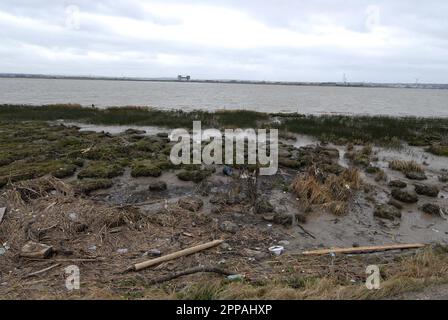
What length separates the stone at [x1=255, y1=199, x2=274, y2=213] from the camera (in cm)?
859

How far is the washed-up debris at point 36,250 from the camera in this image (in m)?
5.94

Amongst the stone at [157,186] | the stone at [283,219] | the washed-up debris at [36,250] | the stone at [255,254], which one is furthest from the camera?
the stone at [157,186]

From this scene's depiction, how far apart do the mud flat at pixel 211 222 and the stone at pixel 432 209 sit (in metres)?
0.02

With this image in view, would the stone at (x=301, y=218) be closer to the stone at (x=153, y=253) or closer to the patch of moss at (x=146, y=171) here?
the stone at (x=153, y=253)

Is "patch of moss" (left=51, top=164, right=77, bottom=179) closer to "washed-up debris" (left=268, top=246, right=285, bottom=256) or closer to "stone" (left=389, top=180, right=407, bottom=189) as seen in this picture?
"washed-up debris" (left=268, top=246, right=285, bottom=256)

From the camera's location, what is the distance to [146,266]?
18.8 feet

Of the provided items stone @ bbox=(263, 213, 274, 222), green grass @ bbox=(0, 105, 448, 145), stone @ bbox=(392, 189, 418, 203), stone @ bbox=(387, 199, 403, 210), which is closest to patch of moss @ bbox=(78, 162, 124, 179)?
green grass @ bbox=(0, 105, 448, 145)

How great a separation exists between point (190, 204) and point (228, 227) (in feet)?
5.13

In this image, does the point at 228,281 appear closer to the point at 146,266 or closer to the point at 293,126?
the point at 146,266

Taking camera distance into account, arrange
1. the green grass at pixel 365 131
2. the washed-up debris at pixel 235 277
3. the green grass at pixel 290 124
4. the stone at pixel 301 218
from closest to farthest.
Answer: the washed-up debris at pixel 235 277 → the stone at pixel 301 218 → the green grass at pixel 365 131 → the green grass at pixel 290 124

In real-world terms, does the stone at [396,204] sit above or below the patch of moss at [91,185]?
below

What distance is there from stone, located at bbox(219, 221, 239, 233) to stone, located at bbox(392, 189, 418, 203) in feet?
17.8

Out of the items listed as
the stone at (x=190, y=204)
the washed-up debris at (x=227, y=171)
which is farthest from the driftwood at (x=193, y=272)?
the washed-up debris at (x=227, y=171)
